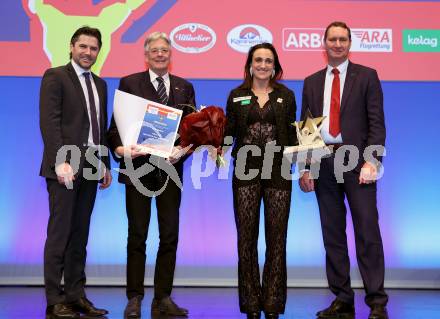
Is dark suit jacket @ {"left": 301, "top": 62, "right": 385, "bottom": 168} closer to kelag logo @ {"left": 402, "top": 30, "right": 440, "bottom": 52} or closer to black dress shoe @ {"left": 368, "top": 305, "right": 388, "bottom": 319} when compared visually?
black dress shoe @ {"left": 368, "top": 305, "right": 388, "bottom": 319}

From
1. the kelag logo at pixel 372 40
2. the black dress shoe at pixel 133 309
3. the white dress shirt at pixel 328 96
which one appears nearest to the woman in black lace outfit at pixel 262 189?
the white dress shirt at pixel 328 96

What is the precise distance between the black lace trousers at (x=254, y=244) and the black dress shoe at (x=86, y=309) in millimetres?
906

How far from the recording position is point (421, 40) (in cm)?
492

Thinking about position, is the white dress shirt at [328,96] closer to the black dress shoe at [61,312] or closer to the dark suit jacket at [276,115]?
the dark suit jacket at [276,115]

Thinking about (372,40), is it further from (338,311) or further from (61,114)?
(61,114)

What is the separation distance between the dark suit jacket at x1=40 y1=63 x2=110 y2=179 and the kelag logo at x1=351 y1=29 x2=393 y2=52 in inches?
94.3

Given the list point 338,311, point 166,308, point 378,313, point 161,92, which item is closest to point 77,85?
point 161,92

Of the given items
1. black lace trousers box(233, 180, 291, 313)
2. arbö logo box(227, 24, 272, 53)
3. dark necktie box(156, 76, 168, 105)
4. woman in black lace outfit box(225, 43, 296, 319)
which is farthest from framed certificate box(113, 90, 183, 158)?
arbö logo box(227, 24, 272, 53)

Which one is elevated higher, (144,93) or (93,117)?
(144,93)

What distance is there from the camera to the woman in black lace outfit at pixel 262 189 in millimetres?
3328

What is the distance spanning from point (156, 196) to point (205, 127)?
59 cm

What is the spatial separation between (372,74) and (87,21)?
242 cm

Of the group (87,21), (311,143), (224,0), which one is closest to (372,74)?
(311,143)

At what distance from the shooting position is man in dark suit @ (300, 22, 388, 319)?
3594mm
